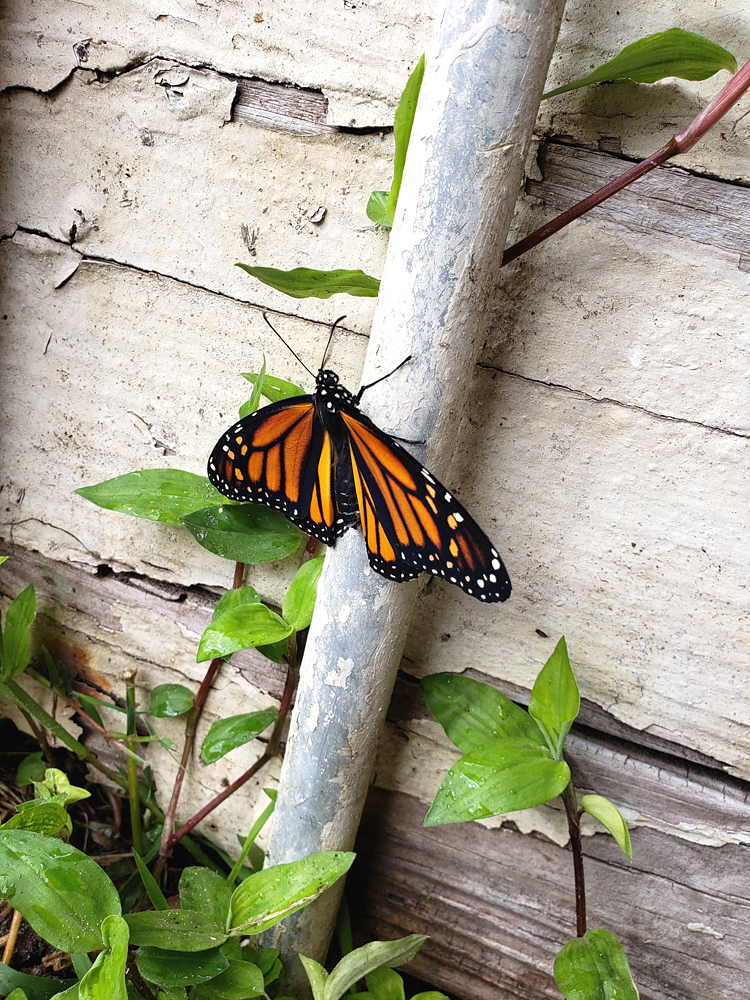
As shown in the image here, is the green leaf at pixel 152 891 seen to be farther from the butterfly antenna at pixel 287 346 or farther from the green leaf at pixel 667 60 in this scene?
the green leaf at pixel 667 60

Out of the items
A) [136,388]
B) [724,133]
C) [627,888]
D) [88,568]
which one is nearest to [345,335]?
[136,388]

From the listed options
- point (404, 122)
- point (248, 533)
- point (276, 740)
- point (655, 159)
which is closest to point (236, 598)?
point (248, 533)

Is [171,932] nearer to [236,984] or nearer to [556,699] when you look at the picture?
[236,984]

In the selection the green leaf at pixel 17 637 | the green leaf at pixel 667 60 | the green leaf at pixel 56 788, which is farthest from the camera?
the green leaf at pixel 17 637

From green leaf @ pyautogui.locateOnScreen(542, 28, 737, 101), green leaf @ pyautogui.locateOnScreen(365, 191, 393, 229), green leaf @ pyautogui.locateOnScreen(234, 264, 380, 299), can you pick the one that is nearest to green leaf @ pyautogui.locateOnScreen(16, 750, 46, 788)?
green leaf @ pyautogui.locateOnScreen(234, 264, 380, 299)

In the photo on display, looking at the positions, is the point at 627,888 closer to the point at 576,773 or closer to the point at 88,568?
the point at 576,773

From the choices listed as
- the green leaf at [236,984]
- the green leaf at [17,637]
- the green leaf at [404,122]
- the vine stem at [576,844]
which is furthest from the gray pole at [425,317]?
the green leaf at [17,637]

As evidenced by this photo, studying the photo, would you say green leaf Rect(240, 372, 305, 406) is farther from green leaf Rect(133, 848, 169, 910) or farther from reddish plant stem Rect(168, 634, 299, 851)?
green leaf Rect(133, 848, 169, 910)
